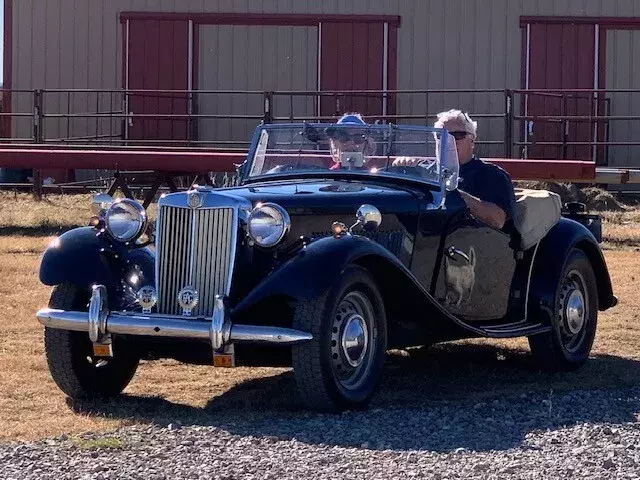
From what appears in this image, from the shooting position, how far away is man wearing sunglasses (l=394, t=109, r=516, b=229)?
7363 millimetres

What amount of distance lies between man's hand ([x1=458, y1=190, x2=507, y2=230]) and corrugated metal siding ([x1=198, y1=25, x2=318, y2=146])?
44.7ft

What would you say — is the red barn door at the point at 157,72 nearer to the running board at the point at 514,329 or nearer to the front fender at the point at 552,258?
the front fender at the point at 552,258

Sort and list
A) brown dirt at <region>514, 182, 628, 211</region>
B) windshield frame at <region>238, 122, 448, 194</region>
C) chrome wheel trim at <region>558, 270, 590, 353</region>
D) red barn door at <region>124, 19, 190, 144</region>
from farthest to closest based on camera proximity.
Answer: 1. red barn door at <region>124, 19, 190, 144</region>
2. brown dirt at <region>514, 182, 628, 211</region>
3. chrome wheel trim at <region>558, 270, 590, 353</region>
4. windshield frame at <region>238, 122, 448, 194</region>

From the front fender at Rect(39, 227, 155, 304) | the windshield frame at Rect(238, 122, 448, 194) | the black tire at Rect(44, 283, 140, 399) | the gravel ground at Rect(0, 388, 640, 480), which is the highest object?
the windshield frame at Rect(238, 122, 448, 194)

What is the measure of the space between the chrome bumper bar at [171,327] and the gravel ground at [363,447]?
0.40 meters

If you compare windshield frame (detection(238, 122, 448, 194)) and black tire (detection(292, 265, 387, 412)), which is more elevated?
windshield frame (detection(238, 122, 448, 194))

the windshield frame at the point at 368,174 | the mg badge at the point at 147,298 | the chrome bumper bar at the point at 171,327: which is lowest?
the chrome bumper bar at the point at 171,327

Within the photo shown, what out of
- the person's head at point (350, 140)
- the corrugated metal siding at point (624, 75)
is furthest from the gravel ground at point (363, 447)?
the corrugated metal siding at point (624, 75)

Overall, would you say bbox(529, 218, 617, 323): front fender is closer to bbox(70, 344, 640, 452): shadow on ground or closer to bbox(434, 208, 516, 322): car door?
bbox(434, 208, 516, 322): car door

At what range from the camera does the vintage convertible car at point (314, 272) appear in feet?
19.8

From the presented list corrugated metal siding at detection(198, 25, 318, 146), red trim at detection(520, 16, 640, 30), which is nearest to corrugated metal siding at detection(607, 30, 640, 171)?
red trim at detection(520, 16, 640, 30)

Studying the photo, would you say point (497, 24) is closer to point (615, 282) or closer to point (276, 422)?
point (615, 282)

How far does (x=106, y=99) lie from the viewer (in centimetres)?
2106

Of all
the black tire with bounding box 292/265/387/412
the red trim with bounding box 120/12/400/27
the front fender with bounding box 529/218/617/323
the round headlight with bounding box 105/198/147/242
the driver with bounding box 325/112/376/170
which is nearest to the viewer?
the black tire with bounding box 292/265/387/412
